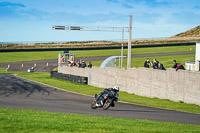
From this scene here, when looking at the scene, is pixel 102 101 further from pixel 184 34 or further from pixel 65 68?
pixel 184 34

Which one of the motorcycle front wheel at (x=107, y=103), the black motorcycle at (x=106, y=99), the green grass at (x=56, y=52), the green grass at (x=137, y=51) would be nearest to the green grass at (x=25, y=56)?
the green grass at (x=56, y=52)

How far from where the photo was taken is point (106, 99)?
18672 mm

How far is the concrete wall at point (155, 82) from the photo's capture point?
78.3ft

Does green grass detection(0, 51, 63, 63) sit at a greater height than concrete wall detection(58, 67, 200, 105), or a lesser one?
greater

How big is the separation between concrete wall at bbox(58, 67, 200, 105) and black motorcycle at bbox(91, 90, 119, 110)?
7.16m

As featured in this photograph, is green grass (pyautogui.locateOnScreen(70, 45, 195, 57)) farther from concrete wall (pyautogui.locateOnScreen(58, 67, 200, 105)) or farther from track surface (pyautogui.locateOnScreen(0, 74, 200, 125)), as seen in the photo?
track surface (pyautogui.locateOnScreen(0, 74, 200, 125))

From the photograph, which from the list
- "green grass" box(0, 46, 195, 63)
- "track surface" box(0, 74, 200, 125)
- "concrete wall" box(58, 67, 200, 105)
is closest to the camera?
"track surface" box(0, 74, 200, 125)

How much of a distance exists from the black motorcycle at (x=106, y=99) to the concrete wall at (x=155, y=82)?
7163 mm

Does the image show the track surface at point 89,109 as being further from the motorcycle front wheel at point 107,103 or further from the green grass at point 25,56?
the green grass at point 25,56

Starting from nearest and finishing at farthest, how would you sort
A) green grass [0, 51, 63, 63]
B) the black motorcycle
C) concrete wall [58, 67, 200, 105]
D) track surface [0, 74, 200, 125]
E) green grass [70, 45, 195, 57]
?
1. track surface [0, 74, 200, 125]
2. the black motorcycle
3. concrete wall [58, 67, 200, 105]
4. green grass [0, 51, 63, 63]
5. green grass [70, 45, 195, 57]

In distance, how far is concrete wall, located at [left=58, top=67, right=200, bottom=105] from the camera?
23.9 meters

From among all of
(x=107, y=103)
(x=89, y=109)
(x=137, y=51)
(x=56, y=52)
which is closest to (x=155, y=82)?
(x=89, y=109)

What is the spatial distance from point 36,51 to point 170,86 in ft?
195

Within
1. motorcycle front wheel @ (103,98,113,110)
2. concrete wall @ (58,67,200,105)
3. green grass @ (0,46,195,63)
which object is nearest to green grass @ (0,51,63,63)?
green grass @ (0,46,195,63)
